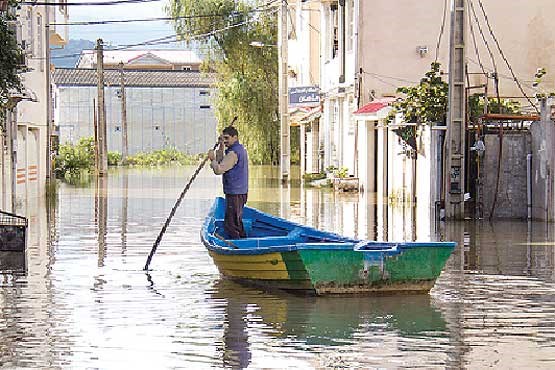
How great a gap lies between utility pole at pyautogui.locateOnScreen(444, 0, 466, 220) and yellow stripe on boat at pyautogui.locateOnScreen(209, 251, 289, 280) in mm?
12837

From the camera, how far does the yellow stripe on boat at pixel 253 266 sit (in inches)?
638

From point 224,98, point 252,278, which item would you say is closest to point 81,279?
point 252,278

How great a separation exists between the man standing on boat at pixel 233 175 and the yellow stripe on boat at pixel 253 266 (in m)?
1.21

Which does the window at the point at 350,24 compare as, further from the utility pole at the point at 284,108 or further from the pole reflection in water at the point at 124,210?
the pole reflection in water at the point at 124,210

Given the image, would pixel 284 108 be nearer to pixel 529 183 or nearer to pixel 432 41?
pixel 432 41

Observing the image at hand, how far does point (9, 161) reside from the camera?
120 feet

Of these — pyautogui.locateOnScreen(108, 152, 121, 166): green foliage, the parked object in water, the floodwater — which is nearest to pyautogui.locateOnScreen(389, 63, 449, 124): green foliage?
the floodwater

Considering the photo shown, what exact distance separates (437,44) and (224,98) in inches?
1046

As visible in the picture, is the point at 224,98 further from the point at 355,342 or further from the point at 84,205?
the point at 355,342

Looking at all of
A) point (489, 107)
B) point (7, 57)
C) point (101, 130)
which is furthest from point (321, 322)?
point (101, 130)

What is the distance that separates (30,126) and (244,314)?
2941 centimetres

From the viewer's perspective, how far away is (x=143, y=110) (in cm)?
10100

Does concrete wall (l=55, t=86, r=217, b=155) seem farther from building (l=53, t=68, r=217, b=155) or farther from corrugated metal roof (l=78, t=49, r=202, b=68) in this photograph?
corrugated metal roof (l=78, t=49, r=202, b=68)

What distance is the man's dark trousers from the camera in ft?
62.6
